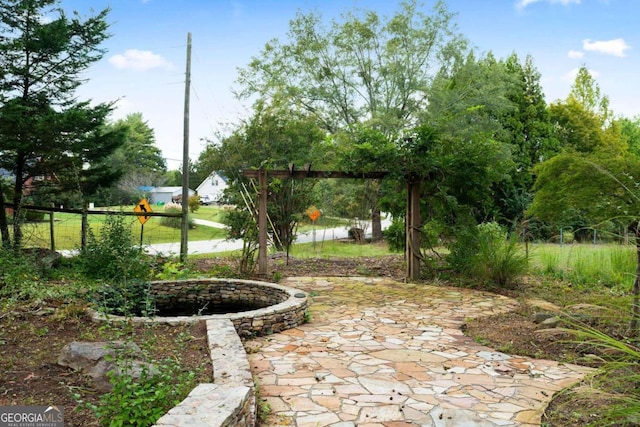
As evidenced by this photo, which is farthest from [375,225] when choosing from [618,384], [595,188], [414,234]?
[618,384]

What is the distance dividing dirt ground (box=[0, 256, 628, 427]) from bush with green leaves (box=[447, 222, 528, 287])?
1.59m

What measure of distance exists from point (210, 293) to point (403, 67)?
14.2 metres

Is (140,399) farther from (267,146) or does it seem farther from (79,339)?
(267,146)

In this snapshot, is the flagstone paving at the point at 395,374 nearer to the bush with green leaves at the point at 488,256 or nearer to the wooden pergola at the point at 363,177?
the bush with green leaves at the point at 488,256

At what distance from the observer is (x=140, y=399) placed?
258 centimetres

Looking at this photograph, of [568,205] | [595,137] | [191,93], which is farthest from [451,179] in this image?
[595,137]

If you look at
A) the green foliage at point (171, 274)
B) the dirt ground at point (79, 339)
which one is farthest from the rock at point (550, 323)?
the green foliage at point (171, 274)

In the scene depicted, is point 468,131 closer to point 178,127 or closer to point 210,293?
point 178,127

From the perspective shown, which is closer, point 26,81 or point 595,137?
point 26,81

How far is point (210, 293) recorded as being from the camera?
266 inches

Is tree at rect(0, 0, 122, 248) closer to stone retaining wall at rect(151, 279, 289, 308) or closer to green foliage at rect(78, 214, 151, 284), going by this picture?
green foliage at rect(78, 214, 151, 284)

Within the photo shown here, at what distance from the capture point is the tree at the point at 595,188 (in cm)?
439

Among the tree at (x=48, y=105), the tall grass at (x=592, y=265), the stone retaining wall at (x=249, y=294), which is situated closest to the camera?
the stone retaining wall at (x=249, y=294)

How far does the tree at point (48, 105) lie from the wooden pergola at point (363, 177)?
3529 millimetres
